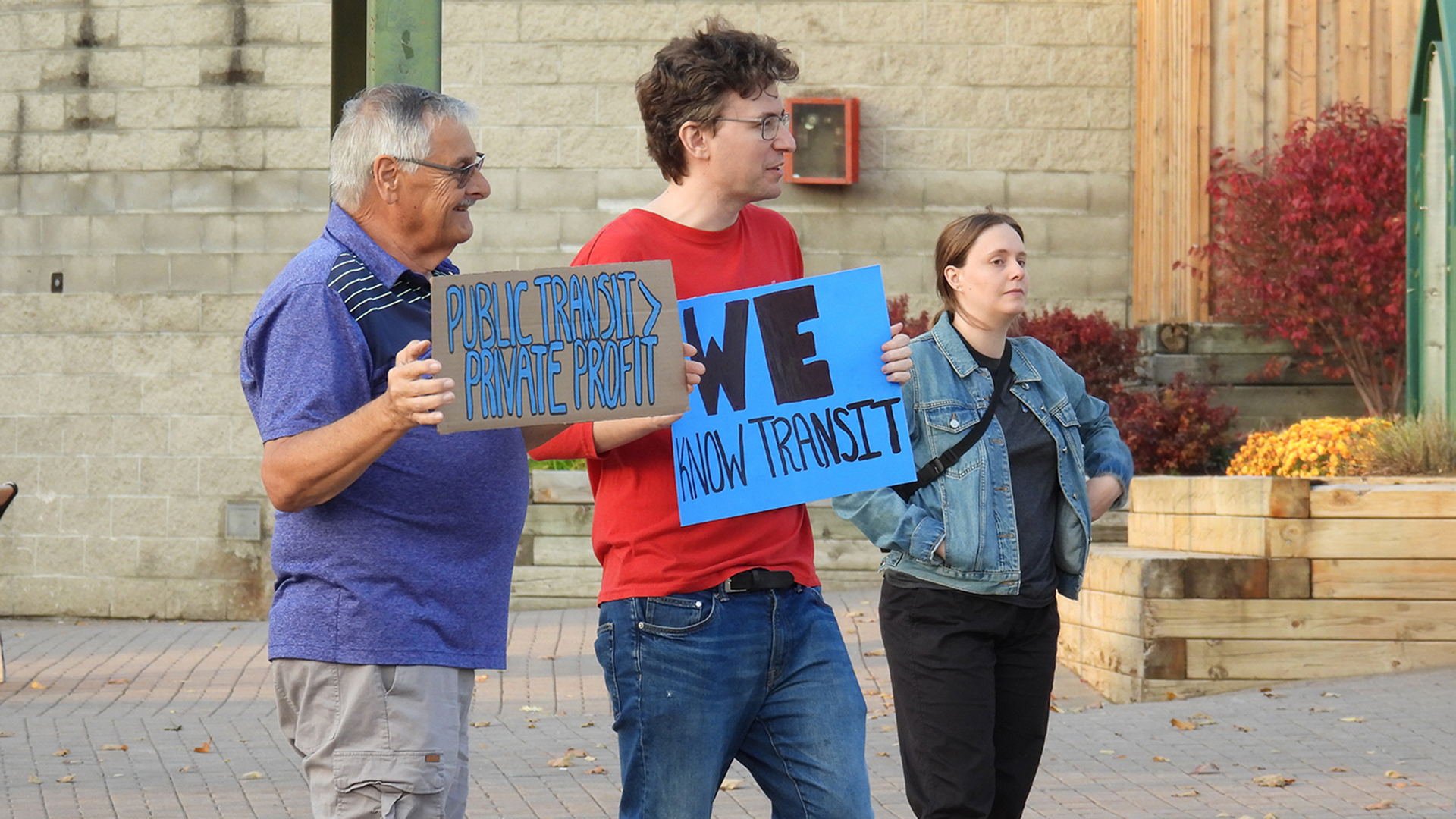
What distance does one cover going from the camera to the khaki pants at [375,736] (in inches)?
108

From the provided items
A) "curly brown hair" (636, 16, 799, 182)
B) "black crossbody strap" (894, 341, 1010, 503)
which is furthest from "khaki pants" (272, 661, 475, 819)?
"black crossbody strap" (894, 341, 1010, 503)

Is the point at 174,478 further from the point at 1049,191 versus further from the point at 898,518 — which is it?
the point at 898,518

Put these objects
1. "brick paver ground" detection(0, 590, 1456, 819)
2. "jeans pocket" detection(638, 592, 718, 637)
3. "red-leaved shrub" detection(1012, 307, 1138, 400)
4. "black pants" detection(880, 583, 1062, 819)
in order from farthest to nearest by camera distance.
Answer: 1. "red-leaved shrub" detection(1012, 307, 1138, 400)
2. "brick paver ground" detection(0, 590, 1456, 819)
3. "black pants" detection(880, 583, 1062, 819)
4. "jeans pocket" detection(638, 592, 718, 637)

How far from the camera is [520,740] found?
24.0 feet

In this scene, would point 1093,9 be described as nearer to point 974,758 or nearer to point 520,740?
point 520,740

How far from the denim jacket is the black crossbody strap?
0.04 feet

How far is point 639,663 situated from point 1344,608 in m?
5.22

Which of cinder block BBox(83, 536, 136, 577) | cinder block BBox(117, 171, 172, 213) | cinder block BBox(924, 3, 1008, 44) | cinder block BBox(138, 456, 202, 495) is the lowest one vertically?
cinder block BBox(83, 536, 136, 577)

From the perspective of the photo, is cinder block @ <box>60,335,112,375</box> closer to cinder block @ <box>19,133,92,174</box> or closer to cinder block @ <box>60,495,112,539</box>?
cinder block @ <box>60,495,112,539</box>

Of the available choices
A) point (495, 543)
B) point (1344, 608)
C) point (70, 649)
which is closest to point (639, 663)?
point (495, 543)

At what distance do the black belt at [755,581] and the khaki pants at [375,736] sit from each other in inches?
22.8

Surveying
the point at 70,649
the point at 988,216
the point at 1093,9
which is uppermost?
the point at 1093,9

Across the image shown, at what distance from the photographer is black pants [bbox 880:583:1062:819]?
153 inches

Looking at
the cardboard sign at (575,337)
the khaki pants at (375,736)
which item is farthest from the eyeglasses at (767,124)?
the khaki pants at (375,736)
